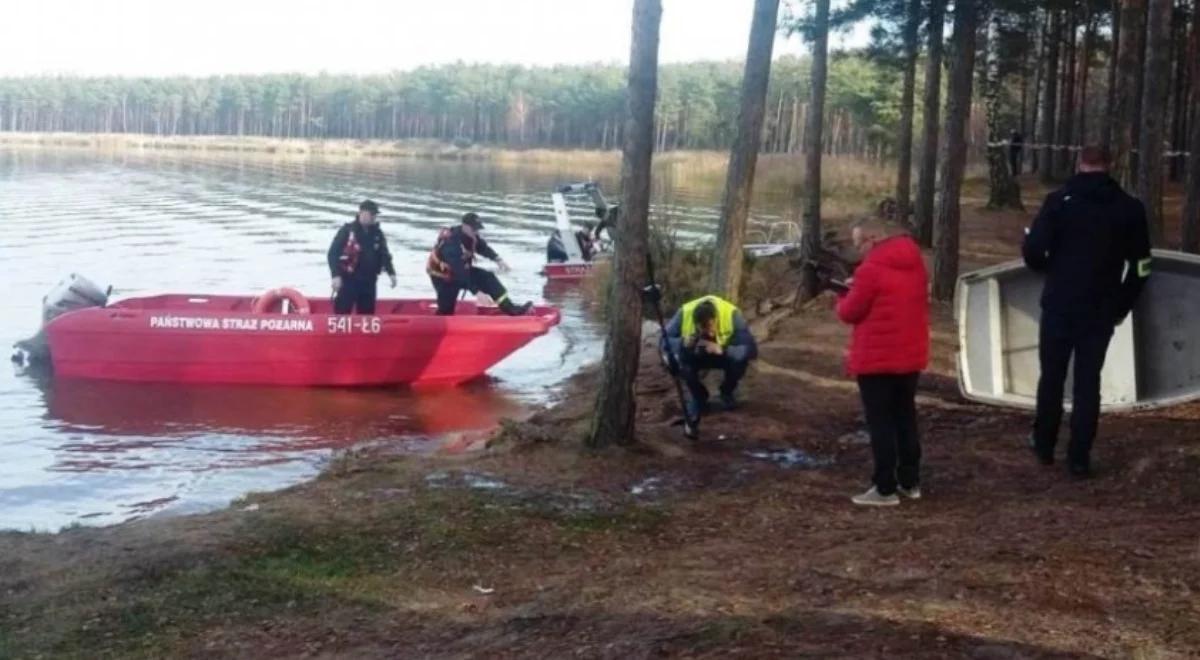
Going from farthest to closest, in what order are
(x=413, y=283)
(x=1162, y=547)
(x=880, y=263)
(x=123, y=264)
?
(x=123, y=264)
(x=413, y=283)
(x=880, y=263)
(x=1162, y=547)

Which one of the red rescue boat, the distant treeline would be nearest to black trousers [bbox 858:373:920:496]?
the red rescue boat

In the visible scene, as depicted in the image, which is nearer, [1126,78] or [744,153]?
[744,153]

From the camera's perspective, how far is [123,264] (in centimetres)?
3041

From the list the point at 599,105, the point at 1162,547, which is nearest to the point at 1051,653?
the point at 1162,547

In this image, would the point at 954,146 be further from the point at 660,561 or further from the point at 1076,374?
the point at 660,561

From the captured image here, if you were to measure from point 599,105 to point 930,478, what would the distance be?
11385cm

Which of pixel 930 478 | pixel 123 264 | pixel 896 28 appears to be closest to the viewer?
pixel 930 478

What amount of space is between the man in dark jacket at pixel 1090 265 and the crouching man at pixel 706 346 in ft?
10.7

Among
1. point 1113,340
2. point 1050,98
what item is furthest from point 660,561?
point 1050,98

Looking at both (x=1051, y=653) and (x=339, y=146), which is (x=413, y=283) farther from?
(x=339, y=146)

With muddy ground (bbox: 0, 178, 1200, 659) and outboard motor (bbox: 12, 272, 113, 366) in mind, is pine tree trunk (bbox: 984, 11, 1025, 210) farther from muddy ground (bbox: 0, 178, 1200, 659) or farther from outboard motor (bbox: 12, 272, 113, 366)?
muddy ground (bbox: 0, 178, 1200, 659)

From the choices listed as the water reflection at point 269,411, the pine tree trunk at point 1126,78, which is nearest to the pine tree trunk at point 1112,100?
the pine tree trunk at point 1126,78

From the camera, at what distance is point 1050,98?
122 feet

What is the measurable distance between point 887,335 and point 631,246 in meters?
2.00
